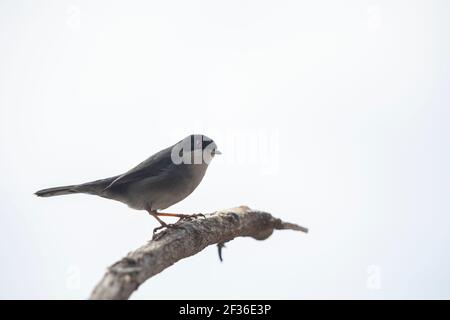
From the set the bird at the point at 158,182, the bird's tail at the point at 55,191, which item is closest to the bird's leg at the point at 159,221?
the bird at the point at 158,182

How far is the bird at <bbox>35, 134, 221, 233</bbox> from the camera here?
23.2 ft

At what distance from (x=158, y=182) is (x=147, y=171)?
13.7 inches

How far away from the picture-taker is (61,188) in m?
7.29

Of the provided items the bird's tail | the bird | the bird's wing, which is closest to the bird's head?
the bird

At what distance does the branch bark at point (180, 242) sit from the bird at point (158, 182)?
48cm

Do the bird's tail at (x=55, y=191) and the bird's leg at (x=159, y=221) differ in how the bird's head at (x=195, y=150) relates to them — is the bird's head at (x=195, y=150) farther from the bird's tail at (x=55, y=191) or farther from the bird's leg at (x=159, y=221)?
the bird's tail at (x=55, y=191)

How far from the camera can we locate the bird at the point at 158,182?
7.07 m
